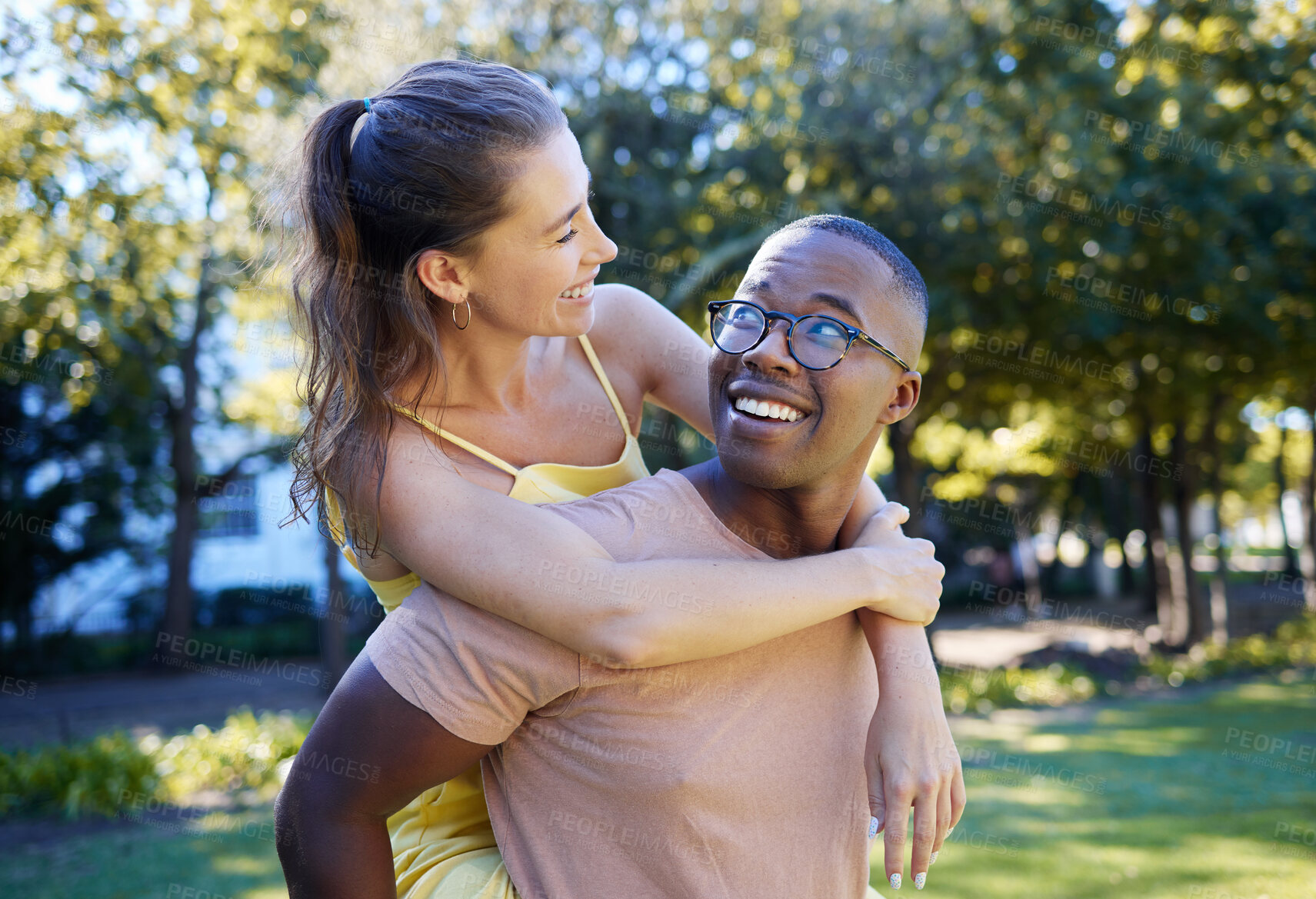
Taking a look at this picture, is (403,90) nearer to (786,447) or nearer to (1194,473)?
(786,447)

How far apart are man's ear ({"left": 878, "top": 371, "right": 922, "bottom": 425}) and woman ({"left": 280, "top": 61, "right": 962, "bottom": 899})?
0.86ft

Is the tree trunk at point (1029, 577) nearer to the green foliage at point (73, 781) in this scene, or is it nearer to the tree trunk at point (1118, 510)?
the tree trunk at point (1118, 510)

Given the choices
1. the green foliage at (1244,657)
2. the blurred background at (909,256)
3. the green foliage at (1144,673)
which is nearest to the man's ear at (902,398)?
the blurred background at (909,256)

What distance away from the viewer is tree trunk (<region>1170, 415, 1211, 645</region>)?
56.8ft

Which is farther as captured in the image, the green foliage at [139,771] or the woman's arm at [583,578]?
the green foliage at [139,771]

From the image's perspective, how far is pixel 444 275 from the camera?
2045 mm

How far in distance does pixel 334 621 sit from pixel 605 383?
32.8 ft

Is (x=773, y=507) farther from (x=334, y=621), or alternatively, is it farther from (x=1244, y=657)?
(x=1244, y=657)

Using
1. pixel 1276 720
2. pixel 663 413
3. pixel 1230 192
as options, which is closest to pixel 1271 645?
pixel 1276 720

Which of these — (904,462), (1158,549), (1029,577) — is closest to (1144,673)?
(1158,549)

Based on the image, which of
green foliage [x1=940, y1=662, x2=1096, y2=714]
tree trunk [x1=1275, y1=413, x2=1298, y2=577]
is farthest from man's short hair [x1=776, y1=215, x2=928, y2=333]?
tree trunk [x1=1275, y1=413, x2=1298, y2=577]

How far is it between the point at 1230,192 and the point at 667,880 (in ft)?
43.2

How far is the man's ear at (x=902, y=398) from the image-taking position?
77.4 inches

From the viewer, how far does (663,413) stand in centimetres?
971
